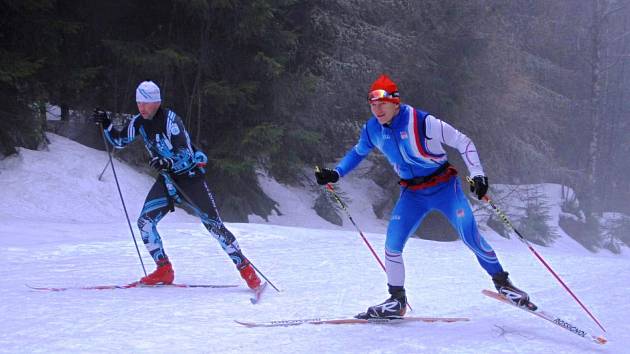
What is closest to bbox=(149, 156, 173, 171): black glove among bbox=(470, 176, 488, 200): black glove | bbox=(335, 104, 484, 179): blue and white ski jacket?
bbox=(335, 104, 484, 179): blue and white ski jacket

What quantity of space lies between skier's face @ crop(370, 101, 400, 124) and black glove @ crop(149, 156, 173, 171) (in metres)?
2.27

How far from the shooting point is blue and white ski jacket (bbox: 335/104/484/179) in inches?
221

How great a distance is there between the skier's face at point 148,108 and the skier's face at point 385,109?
241 cm

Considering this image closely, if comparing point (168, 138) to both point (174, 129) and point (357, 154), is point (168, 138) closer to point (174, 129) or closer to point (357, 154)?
point (174, 129)

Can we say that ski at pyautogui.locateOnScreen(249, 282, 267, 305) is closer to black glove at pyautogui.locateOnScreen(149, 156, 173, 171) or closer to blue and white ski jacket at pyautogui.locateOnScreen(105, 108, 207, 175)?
blue and white ski jacket at pyautogui.locateOnScreen(105, 108, 207, 175)

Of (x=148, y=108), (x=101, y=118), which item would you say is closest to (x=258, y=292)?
(x=148, y=108)

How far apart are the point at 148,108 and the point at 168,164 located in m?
0.60

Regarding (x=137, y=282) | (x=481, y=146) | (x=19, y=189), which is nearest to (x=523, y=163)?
(x=481, y=146)

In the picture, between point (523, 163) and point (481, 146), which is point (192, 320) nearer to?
point (481, 146)

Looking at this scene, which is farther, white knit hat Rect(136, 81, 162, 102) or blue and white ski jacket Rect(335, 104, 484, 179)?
white knit hat Rect(136, 81, 162, 102)

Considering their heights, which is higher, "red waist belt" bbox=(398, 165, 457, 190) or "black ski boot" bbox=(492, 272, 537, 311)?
"red waist belt" bbox=(398, 165, 457, 190)

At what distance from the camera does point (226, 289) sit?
7.42 m

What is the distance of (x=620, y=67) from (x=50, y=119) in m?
31.7

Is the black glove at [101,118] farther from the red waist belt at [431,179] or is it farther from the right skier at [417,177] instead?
the red waist belt at [431,179]
